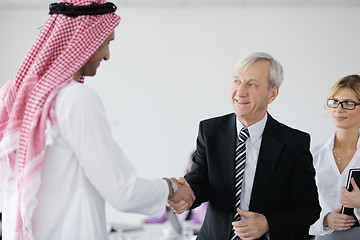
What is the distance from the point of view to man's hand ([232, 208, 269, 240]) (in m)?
2.35

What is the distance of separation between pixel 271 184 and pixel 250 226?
0.78 feet

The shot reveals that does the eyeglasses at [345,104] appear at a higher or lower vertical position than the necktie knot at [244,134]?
higher

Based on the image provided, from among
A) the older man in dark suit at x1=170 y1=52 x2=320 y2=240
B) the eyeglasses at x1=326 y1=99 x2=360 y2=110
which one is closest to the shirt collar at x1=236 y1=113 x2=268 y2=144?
the older man in dark suit at x1=170 y1=52 x2=320 y2=240

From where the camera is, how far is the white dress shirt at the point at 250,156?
99.2 inches

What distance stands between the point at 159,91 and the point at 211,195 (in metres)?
4.41

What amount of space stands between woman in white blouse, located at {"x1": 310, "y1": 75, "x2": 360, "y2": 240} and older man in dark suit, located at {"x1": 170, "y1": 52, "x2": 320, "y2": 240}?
0.48 m

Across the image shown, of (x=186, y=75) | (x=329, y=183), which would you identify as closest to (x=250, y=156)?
(x=329, y=183)

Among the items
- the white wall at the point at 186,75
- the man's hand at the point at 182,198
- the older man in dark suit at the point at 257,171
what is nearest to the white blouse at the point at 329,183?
the older man in dark suit at the point at 257,171

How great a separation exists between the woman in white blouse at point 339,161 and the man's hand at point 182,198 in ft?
3.21

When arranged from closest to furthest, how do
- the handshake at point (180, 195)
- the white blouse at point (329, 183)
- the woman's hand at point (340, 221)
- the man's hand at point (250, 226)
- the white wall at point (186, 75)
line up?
the handshake at point (180, 195), the man's hand at point (250, 226), the woman's hand at point (340, 221), the white blouse at point (329, 183), the white wall at point (186, 75)

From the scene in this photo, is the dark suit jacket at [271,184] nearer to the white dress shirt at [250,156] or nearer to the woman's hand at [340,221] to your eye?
the white dress shirt at [250,156]

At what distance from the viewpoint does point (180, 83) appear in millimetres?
6906

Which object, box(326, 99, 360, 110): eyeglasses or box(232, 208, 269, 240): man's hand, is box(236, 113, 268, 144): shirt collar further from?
box(326, 99, 360, 110): eyeglasses

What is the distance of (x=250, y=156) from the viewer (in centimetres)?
256
